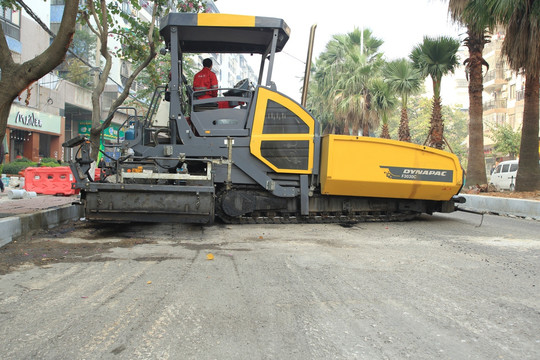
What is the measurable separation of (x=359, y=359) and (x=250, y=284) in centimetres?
178

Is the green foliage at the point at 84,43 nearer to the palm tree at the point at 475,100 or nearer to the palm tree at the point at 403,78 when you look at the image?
the palm tree at the point at 403,78

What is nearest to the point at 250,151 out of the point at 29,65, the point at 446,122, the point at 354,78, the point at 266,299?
the point at 29,65

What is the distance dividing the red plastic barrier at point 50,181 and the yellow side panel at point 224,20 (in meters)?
11.3

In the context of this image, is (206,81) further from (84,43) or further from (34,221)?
(84,43)

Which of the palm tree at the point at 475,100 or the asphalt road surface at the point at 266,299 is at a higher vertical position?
the palm tree at the point at 475,100

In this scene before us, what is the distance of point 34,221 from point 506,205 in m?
11.7

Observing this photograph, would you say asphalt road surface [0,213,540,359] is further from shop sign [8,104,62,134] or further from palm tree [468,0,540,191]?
shop sign [8,104,62,134]

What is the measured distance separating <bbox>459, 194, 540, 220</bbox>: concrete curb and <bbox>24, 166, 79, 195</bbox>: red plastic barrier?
46.2ft

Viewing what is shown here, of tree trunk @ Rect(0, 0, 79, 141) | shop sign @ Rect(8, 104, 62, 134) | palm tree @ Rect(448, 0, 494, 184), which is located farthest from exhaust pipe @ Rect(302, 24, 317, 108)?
shop sign @ Rect(8, 104, 62, 134)

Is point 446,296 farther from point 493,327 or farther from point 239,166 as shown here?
point 239,166

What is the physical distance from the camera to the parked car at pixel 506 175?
22547 millimetres

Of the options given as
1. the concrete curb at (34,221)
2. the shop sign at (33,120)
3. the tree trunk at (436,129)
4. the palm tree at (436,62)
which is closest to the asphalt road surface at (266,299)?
the concrete curb at (34,221)

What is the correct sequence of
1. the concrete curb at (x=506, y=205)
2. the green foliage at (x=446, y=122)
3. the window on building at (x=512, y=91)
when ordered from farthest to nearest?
the green foliage at (x=446, y=122), the window on building at (x=512, y=91), the concrete curb at (x=506, y=205)

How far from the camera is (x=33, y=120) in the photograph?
83.2 feet
